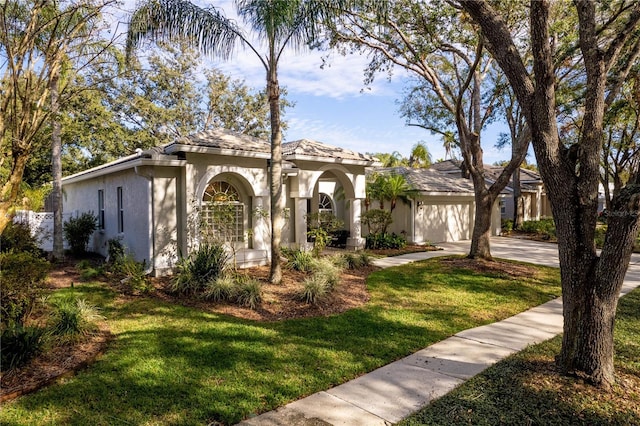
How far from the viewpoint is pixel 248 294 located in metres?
8.66

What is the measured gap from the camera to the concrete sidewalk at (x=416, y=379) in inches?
168

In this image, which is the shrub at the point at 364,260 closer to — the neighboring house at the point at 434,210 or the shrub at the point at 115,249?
the neighboring house at the point at 434,210

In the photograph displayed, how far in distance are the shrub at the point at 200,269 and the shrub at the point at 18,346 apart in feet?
12.8

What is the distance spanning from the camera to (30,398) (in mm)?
4598

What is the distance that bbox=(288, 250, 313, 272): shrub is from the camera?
1176cm

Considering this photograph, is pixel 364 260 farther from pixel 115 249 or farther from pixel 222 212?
pixel 115 249

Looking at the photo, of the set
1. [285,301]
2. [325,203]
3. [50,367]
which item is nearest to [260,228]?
[285,301]

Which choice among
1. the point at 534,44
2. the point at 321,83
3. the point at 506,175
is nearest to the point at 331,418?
the point at 534,44

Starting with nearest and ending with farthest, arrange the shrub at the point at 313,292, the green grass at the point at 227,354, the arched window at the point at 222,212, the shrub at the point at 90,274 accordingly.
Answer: the green grass at the point at 227,354, the shrub at the point at 313,292, the arched window at the point at 222,212, the shrub at the point at 90,274

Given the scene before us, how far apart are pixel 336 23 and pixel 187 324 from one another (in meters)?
11.0

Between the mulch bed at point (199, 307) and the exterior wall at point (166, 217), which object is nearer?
the mulch bed at point (199, 307)

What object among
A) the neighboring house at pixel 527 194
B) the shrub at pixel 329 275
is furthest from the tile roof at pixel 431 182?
the shrub at pixel 329 275

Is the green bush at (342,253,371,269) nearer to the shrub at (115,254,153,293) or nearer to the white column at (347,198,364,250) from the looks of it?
the white column at (347,198,364,250)

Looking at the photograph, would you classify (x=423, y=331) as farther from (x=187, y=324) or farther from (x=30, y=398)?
(x=30, y=398)
